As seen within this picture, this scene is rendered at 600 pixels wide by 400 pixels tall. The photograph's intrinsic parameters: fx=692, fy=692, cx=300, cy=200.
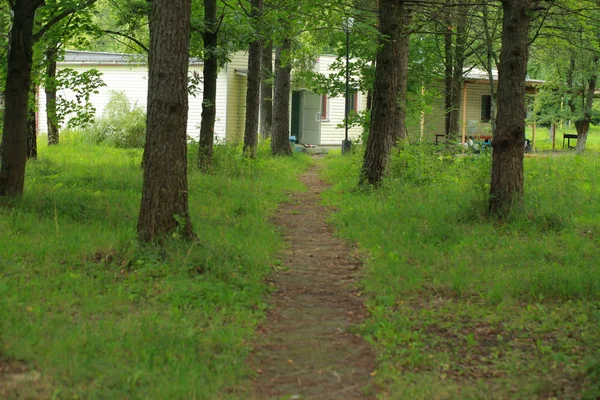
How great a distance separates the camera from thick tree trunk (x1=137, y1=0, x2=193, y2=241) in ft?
25.7

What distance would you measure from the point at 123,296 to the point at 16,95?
18.6 ft

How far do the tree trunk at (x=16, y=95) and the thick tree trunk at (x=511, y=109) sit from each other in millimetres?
7028

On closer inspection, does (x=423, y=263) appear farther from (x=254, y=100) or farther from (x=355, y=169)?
(x=254, y=100)

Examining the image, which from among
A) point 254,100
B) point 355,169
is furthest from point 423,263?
point 254,100

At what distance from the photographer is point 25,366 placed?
4547mm

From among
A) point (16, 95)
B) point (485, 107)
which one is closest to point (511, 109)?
point (16, 95)

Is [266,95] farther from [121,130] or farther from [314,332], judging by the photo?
[314,332]

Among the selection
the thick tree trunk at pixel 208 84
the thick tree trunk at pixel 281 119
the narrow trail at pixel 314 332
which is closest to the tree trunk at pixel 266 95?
the thick tree trunk at pixel 281 119

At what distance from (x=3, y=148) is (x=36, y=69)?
11.1 ft

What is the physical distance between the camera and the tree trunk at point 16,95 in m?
10.6

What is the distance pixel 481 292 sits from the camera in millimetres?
6855

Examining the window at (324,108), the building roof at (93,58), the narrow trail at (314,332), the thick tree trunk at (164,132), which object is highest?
the building roof at (93,58)

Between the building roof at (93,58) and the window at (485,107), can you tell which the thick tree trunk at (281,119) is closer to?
the building roof at (93,58)

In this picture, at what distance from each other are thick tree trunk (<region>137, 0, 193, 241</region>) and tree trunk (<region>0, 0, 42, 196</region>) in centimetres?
374
